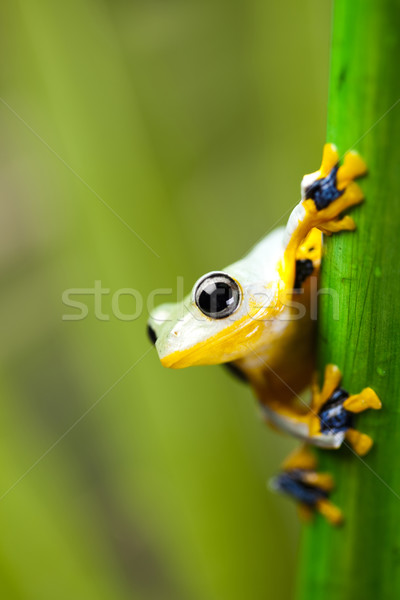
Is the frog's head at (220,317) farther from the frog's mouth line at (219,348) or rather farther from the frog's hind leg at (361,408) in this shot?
the frog's hind leg at (361,408)

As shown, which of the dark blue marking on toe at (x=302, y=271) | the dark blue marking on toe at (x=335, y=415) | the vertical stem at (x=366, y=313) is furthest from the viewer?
the dark blue marking on toe at (x=302, y=271)

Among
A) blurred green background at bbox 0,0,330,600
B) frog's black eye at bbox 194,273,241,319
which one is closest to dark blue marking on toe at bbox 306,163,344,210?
frog's black eye at bbox 194,273,241,319

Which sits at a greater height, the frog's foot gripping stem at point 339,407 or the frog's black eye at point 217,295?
the frog's black eye at point 217,295

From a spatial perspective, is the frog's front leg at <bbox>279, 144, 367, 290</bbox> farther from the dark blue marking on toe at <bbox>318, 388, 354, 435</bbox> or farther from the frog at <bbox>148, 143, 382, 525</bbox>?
the dark blue marking on toe at <bbox>318, 388, 354, 435</bbox>

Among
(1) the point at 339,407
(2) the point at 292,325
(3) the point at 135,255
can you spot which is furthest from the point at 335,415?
(3) the point at 135,255

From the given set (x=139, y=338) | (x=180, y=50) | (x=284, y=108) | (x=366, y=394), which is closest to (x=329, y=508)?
(x=366, y=394)

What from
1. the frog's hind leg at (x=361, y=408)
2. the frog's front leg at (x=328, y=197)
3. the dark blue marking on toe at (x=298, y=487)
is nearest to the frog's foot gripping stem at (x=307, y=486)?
the dark blue marking on toe at (x=298, y=487)

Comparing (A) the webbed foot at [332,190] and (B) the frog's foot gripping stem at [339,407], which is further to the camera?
(B) the frog's foot gripping stem at [339,407]
